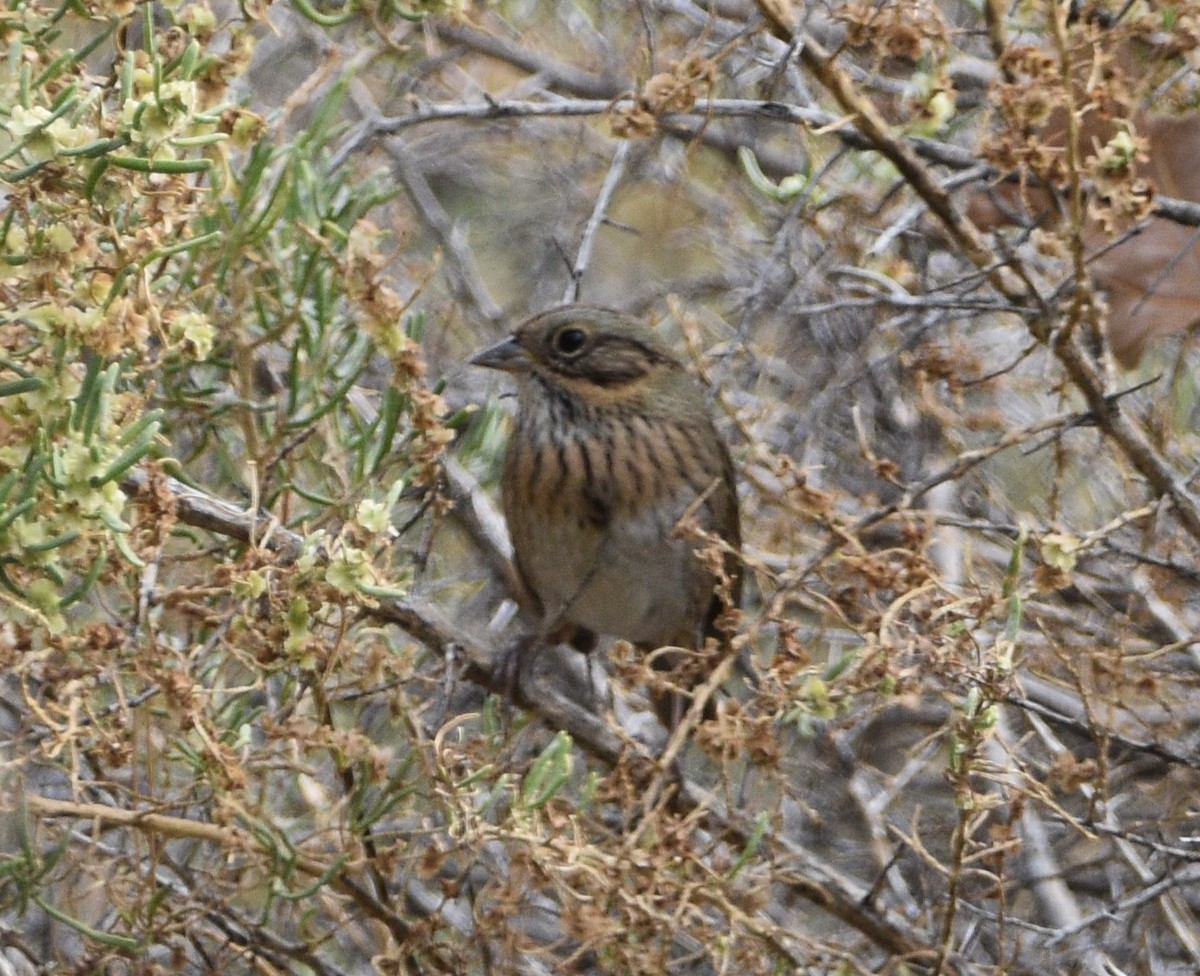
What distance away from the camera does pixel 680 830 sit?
2.92 metres

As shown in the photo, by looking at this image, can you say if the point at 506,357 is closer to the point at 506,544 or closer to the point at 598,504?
the point at 598,504

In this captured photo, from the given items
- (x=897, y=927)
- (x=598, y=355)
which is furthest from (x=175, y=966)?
(x=598, y=355)

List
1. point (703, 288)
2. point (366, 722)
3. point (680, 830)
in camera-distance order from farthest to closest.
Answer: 1. point (703, 288)
2. point (366, 722)
3. point (680, 830)

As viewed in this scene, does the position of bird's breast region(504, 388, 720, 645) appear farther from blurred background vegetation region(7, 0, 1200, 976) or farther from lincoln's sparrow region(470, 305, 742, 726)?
blurred background vegetation region(7, 0, 1200, 976)

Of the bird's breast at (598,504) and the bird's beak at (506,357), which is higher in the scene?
the bird's beak at (506,357)

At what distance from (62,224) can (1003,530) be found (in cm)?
184

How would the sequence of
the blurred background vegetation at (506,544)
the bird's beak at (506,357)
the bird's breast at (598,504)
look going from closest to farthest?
1. the blurred background vegetation at (506,544)
2. the bird's beak at (506,357)
3. the bird's breast at (598,504)

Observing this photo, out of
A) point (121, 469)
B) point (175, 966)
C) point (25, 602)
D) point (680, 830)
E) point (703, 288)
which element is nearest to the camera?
point (121, 469)

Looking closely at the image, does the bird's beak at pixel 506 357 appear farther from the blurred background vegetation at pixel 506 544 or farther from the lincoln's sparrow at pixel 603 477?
the blurred background vegetation at pixel 506 544

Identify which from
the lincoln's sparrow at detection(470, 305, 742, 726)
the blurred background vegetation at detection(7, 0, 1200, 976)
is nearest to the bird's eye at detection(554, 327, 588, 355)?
the lincoln's sparrow at detection(470, 305, 742, 726)

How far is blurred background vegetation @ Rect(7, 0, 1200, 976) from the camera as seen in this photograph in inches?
105

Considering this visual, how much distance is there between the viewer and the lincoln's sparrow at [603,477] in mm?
4957

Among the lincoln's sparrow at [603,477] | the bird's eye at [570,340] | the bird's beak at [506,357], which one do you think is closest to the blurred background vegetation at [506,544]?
the lincoln's sparrow at [603,477]

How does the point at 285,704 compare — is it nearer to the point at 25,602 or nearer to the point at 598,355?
the point at 25,602
